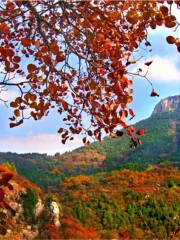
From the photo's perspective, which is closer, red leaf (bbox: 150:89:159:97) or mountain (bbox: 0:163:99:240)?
red leaf (bbox: 150:89:159:97)

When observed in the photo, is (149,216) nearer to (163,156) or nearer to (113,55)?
(113,55)

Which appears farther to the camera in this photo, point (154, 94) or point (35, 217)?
point (35, 217)

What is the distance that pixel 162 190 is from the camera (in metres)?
79.6

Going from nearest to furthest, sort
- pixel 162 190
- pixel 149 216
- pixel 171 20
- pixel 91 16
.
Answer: pixel 171 20 < pixel 91 16 < pixel 149 216 < pixel 162 190

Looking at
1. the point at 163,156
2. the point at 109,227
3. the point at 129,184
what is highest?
the point at 163,156

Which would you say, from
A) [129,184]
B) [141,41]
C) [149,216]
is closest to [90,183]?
[129,184]

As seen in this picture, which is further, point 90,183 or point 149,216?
point 90,183

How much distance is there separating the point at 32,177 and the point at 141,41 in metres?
138

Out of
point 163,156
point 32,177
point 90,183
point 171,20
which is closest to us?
point 171,20

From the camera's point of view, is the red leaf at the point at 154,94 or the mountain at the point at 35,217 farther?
the mountain at the point at 35,217

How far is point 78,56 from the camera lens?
22.5 feet

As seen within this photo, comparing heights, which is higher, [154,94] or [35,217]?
[154,94]

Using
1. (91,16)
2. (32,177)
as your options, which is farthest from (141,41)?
(32,177)

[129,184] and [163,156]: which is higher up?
[163,156]
